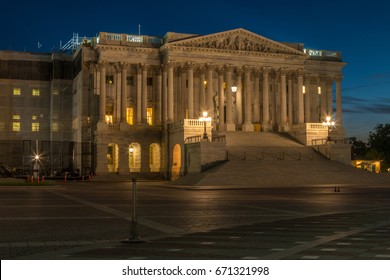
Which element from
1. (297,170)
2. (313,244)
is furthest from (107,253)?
(297,170)

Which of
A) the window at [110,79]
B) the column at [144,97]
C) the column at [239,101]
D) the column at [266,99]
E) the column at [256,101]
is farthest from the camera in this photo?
the column at [256,101]

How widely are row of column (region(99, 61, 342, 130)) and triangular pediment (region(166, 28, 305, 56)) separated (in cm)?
274

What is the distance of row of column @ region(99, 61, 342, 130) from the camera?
284ft

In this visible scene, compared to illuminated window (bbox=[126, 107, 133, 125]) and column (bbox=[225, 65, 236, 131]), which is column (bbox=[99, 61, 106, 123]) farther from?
column (bbox=[225, 65, 236, 131])

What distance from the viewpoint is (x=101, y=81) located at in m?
86.5

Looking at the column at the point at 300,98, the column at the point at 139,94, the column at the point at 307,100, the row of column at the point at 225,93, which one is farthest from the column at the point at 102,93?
the column at the point at 307,100

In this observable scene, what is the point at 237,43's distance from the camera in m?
89.2

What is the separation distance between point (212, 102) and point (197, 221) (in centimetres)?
6584

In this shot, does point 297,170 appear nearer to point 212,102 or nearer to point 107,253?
point 212,102

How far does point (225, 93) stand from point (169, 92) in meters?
11.0

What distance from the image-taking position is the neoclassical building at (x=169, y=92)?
282ft

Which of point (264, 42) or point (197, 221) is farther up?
point (264, 42)

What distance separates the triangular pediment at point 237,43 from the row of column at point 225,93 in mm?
2743

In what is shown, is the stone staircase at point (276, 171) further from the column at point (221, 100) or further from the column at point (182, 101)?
the column at point (182, 101)
